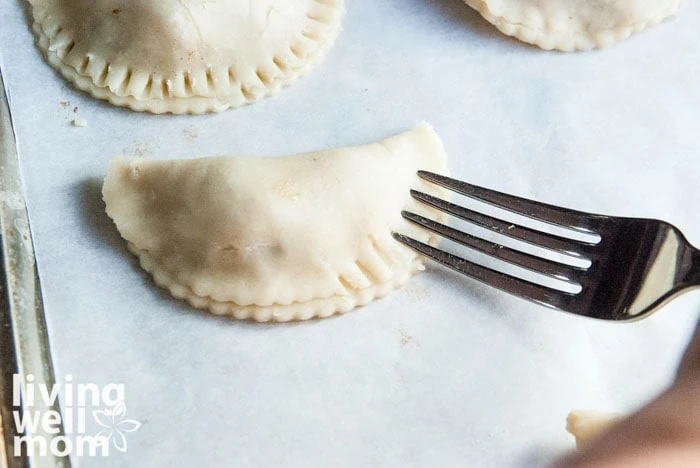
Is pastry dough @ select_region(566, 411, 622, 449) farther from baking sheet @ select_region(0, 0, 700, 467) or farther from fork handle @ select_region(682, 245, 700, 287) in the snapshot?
fork handle @ select_region(682, 245, 700, 287)

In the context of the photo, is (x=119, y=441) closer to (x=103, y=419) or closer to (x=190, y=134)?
(x=103, y=419)

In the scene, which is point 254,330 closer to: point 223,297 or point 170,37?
point 223,297

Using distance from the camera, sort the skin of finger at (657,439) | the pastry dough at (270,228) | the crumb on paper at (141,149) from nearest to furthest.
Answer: the skin of finger at (657,439)
the pastry dough at (270,228)
the crumb on paper at (141,149)

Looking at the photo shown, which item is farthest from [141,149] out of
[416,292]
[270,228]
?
[416,292]

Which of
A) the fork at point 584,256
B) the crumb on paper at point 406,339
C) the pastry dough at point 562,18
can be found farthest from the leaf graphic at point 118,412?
the pastry dough at point 562,18

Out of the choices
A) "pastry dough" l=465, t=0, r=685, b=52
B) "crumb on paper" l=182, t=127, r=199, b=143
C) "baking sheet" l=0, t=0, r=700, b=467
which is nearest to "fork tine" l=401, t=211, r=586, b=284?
"baking sheet" l=0, t=0, r=700, b=467

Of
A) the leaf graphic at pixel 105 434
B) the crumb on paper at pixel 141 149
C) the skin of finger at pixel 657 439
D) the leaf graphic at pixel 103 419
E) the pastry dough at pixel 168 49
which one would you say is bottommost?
the skin of finger at pixel 657 439

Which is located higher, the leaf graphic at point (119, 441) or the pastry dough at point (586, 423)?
the leaf graphic at point (119, 441)

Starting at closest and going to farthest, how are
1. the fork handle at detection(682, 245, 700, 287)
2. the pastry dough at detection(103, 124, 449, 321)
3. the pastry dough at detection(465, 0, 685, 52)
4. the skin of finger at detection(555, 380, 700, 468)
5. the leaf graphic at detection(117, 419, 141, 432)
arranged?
the skin of finger at detection(555, 380, 700, 468) < the fork handle at detection(682, 245, 700, 287) < the leaf graphic at detection(117, 419, 141, 432) < the pastry dough at detection(103, 124, 449, 321) < the pastry dough at detection(465, 0, 685, 52)

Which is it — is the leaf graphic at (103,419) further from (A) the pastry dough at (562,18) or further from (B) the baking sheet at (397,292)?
(A) the pastry dough at (562,18)
